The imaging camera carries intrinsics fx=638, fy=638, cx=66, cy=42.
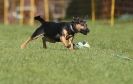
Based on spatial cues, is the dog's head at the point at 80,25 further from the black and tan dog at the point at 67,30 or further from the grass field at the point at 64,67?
the grass field at the point at 64,67

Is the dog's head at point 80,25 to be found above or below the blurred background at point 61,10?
above

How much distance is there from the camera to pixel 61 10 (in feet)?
145

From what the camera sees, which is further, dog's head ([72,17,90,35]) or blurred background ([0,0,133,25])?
blurred background ([0,0,133,25])

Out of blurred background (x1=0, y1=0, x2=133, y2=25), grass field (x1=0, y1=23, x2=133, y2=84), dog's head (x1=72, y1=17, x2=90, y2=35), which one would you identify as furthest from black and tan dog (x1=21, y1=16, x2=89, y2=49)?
blurred background (x1=0, y1=0, x2=133, y2=25)

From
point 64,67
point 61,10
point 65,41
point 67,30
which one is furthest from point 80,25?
point 61,10

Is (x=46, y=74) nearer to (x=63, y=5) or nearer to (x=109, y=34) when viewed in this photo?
(x=109, y=34)

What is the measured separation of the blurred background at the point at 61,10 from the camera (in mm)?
35219

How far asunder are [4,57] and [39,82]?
2.35 metres

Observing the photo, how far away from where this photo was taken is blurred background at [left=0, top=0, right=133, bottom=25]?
116 ft

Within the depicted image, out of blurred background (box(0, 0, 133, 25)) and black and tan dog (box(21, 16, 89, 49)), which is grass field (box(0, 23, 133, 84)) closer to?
black and tan dog (box(21, 16, 89, 49))

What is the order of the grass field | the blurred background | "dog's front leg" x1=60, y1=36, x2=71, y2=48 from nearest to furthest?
the grass field, "dog's front leg" x1=60, y1=36, x2=71, y2=48, the blurred background

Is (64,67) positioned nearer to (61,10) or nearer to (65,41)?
(65,41)

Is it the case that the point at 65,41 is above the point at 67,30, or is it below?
below

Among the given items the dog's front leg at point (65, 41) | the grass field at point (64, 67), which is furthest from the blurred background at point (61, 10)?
the grass field at point (64, 67)
